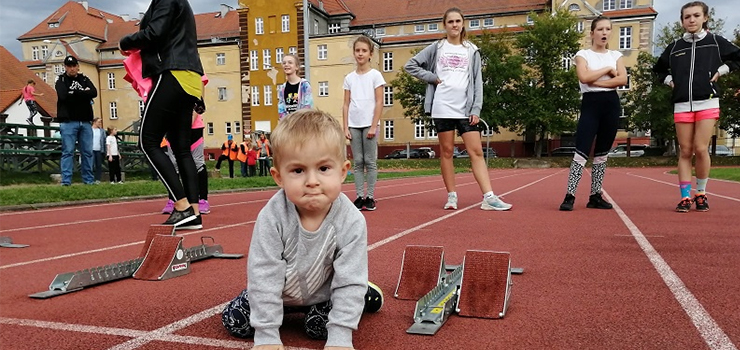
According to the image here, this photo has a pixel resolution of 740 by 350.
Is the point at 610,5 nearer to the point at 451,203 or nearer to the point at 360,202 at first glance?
the point at 451,203

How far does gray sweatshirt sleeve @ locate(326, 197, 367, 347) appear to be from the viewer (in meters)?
1.86

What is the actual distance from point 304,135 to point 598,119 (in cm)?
511

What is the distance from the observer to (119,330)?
2141 millimetres

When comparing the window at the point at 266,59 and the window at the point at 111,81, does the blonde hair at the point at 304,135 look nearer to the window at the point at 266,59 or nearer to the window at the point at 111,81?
the window at the point at 266,59

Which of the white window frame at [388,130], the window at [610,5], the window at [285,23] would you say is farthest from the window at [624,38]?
the window at [285,23]

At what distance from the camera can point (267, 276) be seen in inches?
75.0

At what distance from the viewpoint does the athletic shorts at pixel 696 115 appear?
229 inches

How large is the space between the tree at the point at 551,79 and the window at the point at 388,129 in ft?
46.6

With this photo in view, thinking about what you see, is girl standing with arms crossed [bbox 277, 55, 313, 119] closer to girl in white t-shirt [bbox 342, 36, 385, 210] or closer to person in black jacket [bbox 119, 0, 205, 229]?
girl in white t-shirt [bbox 342, 36, 385, 210]

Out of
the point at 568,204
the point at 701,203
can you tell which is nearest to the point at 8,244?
the point at 568,204

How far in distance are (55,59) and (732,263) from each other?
231 feet

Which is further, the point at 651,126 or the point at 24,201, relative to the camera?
the point at 651,126

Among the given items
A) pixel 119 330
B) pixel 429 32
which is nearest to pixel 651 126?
pixel 429 32

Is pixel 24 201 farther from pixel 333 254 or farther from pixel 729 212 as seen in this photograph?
pixel 729 212
